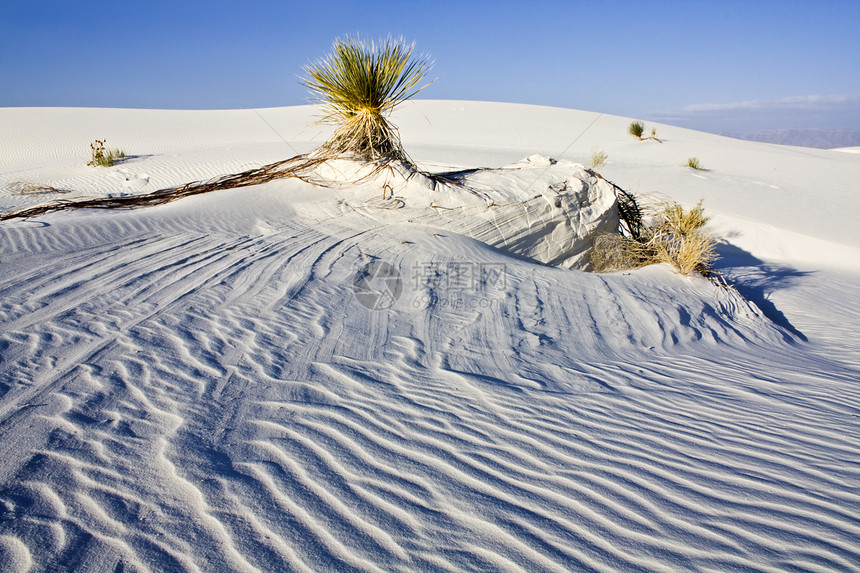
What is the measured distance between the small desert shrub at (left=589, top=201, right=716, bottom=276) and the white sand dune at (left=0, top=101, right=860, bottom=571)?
0.28 metres

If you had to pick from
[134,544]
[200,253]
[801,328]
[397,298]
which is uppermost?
[200,253]

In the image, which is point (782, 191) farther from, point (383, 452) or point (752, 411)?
point (383, 452)

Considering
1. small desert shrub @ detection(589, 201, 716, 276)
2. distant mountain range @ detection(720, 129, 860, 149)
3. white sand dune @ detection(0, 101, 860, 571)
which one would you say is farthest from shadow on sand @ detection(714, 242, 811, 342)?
distant mountain range @ detection(720, 129, 860, 149)

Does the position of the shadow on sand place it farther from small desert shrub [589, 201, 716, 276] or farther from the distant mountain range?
the distant mountain range

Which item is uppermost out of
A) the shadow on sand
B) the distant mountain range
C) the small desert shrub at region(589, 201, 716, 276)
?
the distant mountain range

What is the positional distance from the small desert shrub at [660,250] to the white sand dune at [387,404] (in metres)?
0.28

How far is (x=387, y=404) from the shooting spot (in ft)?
9.59

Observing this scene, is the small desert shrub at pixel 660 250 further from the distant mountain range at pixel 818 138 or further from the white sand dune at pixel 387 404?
the distant mountain range at pixel 818 138

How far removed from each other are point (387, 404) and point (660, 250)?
557 cm

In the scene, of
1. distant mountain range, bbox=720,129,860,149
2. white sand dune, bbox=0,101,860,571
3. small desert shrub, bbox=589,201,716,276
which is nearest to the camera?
white sand dune, bbox=0,101,860,571

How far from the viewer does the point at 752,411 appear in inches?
127

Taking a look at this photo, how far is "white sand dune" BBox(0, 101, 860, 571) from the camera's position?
1.91m

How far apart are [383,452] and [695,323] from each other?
4238 mm

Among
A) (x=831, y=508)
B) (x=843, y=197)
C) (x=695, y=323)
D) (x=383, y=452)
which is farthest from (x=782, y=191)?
(x=383, y=452)
